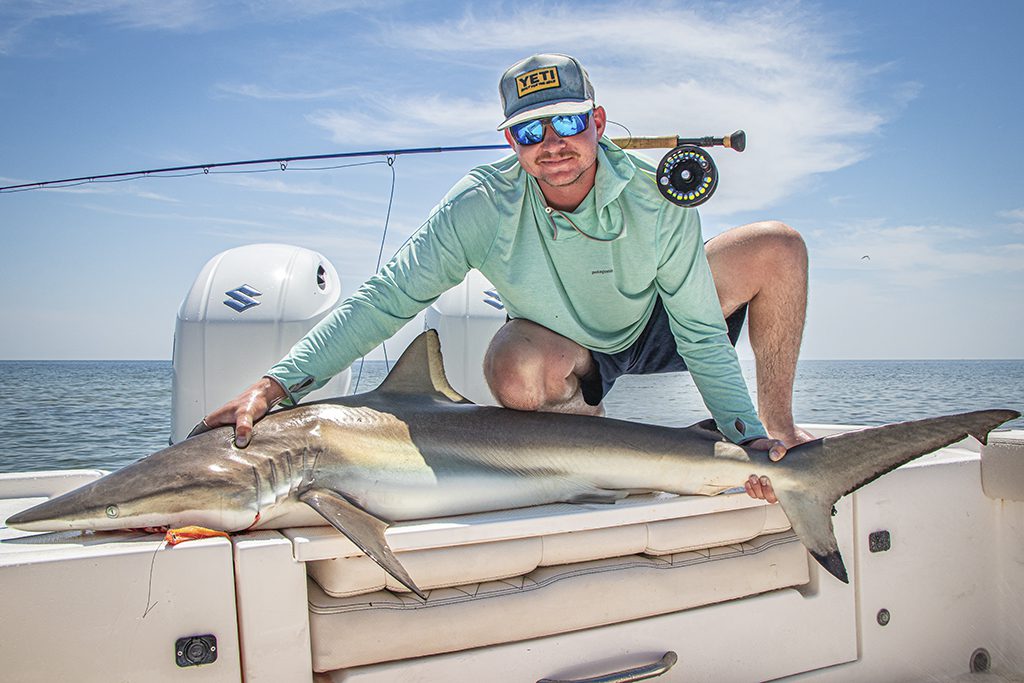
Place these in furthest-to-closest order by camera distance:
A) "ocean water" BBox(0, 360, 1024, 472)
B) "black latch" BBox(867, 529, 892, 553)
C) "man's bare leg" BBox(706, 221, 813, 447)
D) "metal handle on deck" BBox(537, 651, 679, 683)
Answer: "ocean water" BBox(0, 360, 1024, 472) → "man's bare leg" BBox(706, 221, 813, 447) → "black latch" BBox(867, 529, 892, 553) → "metal handle on deck" BBox(537, 651, 679, 683)

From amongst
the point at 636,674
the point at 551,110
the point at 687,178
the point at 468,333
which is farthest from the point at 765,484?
the point at 468,333

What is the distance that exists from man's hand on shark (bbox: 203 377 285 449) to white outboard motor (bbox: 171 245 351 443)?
5.58ft

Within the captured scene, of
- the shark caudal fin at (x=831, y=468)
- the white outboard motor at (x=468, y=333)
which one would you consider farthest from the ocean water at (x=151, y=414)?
the shark caudal fin at (x=831, y=468)

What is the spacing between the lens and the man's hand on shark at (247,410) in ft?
6.31

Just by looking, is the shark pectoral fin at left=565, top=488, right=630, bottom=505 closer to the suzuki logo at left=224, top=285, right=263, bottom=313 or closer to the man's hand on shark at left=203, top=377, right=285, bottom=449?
the man's hand on shark at left=203, top=377, right=285, bottom=449

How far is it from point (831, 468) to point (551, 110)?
1261 mm

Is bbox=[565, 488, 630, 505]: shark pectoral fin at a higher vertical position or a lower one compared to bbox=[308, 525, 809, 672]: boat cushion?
higher

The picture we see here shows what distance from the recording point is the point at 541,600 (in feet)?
6.00

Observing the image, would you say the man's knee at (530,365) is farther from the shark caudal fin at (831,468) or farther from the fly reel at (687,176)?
the shark caudal fin at (831,468)

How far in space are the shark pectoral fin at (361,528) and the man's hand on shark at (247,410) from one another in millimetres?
254

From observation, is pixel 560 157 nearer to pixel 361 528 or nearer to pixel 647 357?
pixel 647 357

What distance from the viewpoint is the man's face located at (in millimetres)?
2414

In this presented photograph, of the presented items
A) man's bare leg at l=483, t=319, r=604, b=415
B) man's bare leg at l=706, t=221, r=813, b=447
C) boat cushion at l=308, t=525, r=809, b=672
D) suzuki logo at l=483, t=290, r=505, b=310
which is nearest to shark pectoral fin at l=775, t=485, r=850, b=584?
boat cushion at l=308, t=525, r=809, b=672

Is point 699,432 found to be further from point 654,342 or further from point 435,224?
point 435,224
